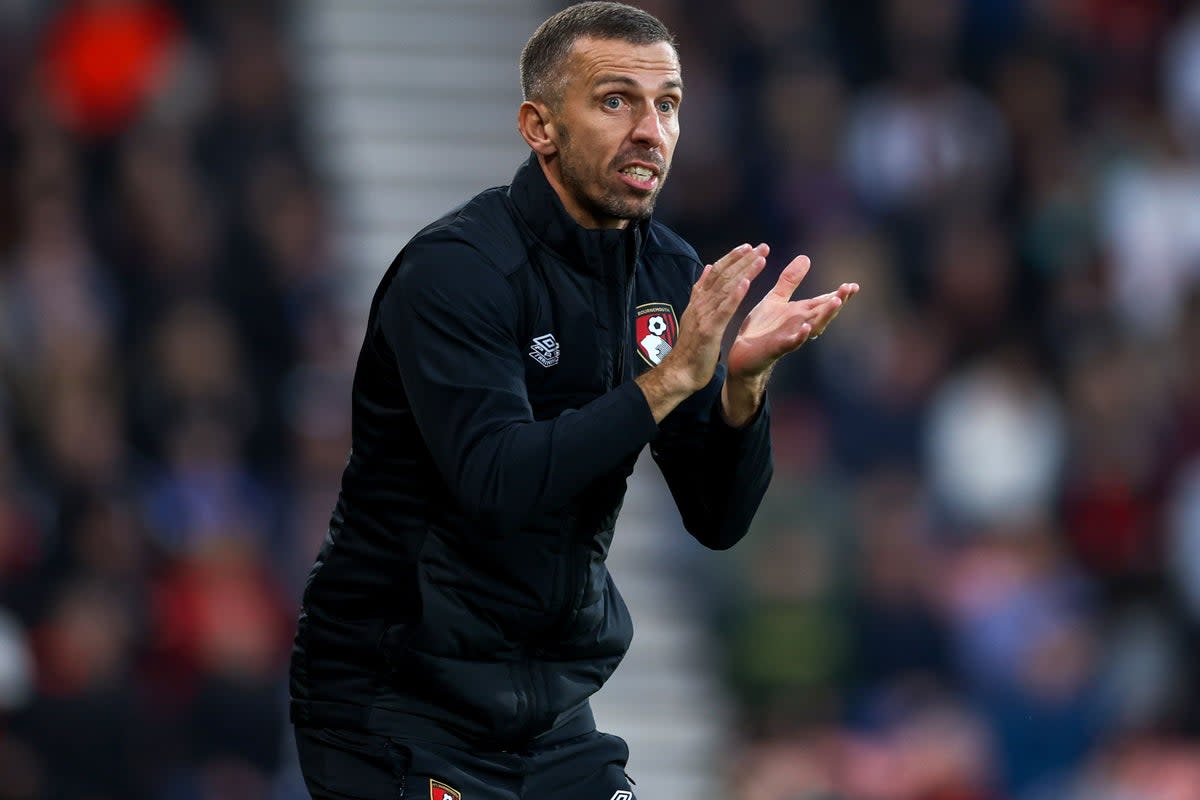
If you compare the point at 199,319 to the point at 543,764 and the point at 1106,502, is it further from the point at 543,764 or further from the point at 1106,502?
the point at 543,764

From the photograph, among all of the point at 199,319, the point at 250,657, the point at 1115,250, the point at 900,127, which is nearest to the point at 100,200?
the point at 199,319

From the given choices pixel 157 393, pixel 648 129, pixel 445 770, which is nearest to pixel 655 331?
pixel 648 129

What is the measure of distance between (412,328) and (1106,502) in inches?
229

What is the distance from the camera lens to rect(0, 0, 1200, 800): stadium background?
25.9 feet

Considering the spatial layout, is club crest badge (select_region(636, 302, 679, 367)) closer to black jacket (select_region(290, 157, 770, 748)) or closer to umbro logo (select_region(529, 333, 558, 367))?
black jacket (select_region(290, 157, 770, 748))

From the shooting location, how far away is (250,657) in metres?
Result: 7.92

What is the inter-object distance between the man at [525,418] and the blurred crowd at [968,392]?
12.4 feet

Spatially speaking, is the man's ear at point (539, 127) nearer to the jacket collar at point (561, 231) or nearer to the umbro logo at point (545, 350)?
the jacket collar at point (561, 231)

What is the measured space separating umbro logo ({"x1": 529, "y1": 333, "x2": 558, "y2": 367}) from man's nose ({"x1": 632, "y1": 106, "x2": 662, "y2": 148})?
1.27 feet

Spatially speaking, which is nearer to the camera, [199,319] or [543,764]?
[543,764]

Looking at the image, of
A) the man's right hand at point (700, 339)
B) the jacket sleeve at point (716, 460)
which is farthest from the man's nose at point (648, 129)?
the jacket sleeve at point (716, 460)

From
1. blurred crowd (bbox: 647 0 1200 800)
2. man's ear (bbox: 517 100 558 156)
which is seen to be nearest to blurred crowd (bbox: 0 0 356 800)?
blurred crowd (bbox: 647 0 1200 800)

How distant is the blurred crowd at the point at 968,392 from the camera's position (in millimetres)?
8344

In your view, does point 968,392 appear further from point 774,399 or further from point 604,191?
point 604,191
